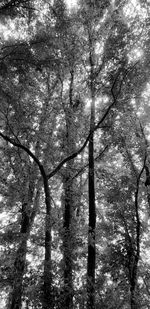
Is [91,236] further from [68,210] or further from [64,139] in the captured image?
[64,139]

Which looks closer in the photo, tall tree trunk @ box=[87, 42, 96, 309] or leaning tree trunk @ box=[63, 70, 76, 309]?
leaning tree trunk @ box=[63, 70, 76, 309]

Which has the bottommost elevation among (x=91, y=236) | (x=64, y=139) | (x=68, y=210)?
(x=91, y=236)

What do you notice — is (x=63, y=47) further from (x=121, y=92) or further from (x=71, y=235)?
(x=71, y=235)

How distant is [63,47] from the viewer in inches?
339

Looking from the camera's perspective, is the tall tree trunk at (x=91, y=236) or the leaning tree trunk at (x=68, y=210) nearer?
the leaning tree trunk at (x=68, y=210)

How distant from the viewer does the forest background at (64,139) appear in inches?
257

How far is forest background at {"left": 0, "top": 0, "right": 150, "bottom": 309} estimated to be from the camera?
6.53 metres

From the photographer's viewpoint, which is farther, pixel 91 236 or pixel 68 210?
pixel 68 210

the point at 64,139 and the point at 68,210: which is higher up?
the point at 64,139

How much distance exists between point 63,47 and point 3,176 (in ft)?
18.1

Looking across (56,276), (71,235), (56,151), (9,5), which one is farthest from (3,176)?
(9,5)

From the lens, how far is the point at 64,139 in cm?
959

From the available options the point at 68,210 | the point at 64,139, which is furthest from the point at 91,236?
the point at 64,139

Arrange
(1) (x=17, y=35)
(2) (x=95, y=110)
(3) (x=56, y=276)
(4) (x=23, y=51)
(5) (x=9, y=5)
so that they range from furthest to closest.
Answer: (2) (x=95, y=110)
(1) (x=17, y=35)
(4) (x=23, y=51)
(5) (x=9, y=5)
(3) (x=56, y=276)
